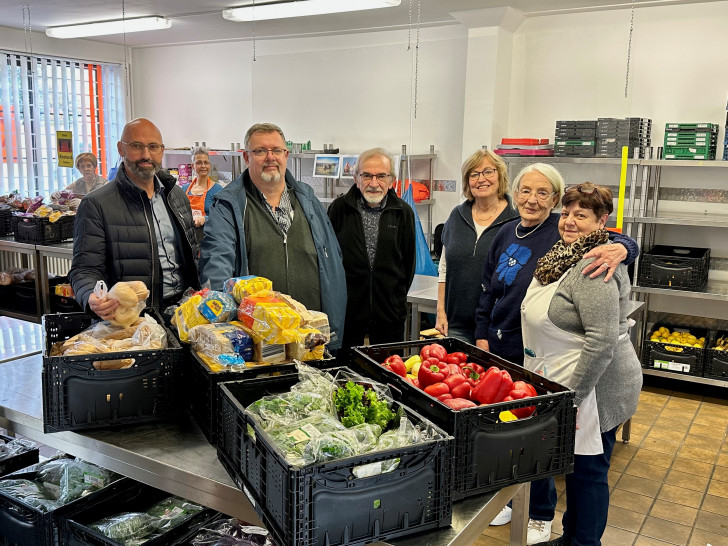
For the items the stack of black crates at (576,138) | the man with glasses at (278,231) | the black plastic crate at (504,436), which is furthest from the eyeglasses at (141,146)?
the stack of black crates at (576,138)

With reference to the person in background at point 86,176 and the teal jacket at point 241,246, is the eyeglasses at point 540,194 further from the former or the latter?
Result: the person in background at point 86,176

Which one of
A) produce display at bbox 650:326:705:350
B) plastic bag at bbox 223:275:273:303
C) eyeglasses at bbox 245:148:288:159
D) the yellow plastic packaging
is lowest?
produce display at bbox 650:326:705:350

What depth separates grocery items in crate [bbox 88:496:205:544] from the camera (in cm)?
203

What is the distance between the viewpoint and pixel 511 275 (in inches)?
104

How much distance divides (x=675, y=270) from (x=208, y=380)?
4.17 m

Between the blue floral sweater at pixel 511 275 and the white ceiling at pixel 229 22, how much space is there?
334 cm

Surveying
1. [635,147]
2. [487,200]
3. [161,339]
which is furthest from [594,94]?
[161,339]

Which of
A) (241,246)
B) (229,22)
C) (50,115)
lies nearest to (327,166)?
Answer: (229,22)

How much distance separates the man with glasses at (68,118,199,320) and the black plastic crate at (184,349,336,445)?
0.78 m

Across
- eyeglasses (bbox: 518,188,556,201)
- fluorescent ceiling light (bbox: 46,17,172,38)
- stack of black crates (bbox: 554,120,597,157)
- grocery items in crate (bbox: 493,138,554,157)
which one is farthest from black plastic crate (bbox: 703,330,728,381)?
fluorescent ceiling light (bbox: 46,17,172,38)

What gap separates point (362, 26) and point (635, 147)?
305cm

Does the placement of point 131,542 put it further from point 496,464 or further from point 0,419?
point 496,464

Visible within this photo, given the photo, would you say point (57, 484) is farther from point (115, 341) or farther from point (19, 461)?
point (115, 341)

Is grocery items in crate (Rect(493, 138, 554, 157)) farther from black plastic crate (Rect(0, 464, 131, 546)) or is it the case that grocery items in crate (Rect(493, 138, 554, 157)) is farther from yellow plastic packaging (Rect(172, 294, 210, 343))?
black plastic crate (Rect(0, 464, 131, 546))
